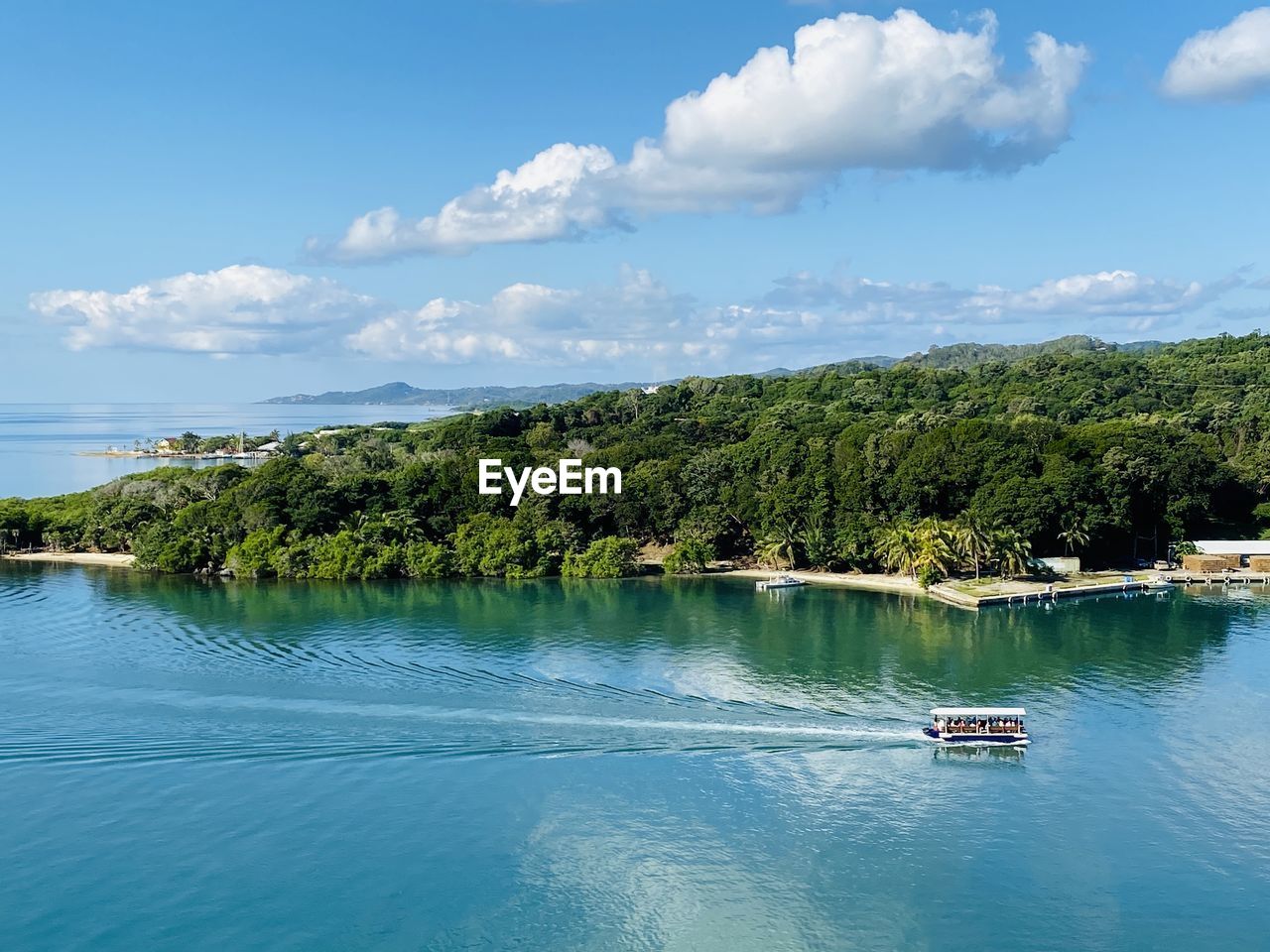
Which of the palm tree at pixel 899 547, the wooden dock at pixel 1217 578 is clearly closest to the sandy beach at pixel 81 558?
the palm tree at pixel 899 547

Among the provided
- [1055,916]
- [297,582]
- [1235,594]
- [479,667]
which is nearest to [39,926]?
[479,667]

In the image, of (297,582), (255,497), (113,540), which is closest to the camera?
(297,582)

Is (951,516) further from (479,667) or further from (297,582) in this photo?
(297,582)

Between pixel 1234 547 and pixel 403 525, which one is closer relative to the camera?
pixel 1234 547

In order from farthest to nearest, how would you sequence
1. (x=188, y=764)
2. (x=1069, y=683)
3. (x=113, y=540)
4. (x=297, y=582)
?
1. (x=113, y=540)
2. (x=297, y=582)
3. (x=1069, y=683)
4. (x=188, y=764)

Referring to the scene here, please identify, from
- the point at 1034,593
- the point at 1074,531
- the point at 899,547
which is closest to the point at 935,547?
the point at 899,547

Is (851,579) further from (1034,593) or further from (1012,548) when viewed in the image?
(1034,593)

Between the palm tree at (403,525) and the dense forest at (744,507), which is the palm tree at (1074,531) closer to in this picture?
the dense forest at (744,507)
